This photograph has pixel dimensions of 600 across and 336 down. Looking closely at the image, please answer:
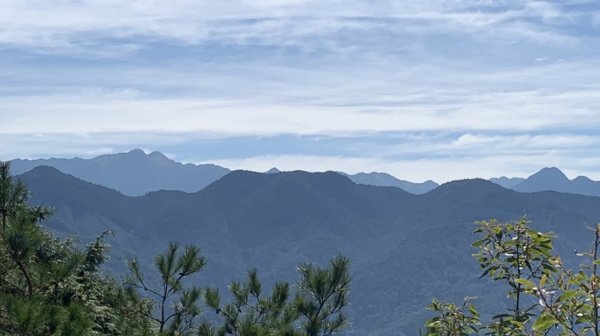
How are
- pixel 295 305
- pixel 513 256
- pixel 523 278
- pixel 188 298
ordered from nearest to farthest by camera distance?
pixel 523 278, pixel 513 256, pixel 188 298, pixel 295 305

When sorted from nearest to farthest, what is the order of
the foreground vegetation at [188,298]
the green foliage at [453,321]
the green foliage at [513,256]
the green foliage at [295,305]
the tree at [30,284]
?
the green foliage at [513,256]
the green foliage at [453,321]
the tree at [30,284]
the foreground vegetation at [188,298]
the green foliage at [295,305]

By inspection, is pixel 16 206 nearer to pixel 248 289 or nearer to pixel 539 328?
pixel 248 289

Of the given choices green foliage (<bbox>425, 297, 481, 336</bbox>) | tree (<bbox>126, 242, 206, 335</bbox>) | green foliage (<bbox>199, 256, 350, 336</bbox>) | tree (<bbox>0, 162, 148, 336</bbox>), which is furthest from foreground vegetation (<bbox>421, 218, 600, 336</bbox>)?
tree (<bbox>126, 242, 206, 335</bbox>)

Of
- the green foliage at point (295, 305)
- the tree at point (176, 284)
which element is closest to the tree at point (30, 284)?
the tree at point (176, 284)

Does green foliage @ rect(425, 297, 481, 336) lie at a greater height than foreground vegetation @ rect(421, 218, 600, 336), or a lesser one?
lesser

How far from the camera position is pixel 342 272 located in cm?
1769

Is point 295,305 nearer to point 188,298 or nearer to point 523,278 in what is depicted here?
point 188,298

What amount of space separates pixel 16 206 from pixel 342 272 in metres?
7.86

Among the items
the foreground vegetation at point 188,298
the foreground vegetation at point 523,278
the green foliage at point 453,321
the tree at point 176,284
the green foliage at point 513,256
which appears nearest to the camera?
the foreground vegetation at point 523,278

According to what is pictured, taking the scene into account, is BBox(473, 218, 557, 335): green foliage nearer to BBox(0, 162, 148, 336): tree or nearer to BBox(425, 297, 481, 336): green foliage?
BBox(425, 297, 481, 336): green foliage

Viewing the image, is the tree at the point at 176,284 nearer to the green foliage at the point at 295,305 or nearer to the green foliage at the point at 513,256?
the green foliage at the point at 295,305

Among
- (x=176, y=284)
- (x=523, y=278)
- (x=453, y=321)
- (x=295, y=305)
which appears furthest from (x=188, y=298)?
(x=523, y=278)

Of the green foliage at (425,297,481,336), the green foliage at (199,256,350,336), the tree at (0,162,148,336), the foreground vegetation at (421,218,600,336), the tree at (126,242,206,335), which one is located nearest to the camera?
the foreground vegetation at (421,218,600,336)

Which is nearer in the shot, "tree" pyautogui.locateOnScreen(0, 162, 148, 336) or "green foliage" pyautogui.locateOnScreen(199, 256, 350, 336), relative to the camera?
"tree" pyautogui.locateOnScreen(0, 162, 148, 336)
